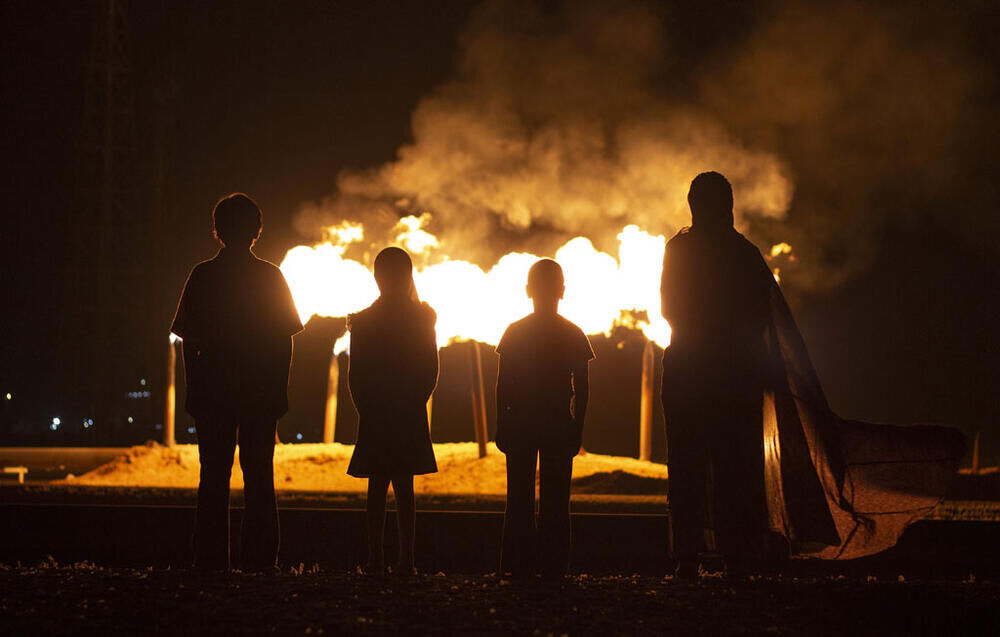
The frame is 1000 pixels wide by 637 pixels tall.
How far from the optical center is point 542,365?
698 cm

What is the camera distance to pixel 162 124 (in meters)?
45.4

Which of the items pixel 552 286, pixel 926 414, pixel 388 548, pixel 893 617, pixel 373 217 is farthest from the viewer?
pixel 926 414

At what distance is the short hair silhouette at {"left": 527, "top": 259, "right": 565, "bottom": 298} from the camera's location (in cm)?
701

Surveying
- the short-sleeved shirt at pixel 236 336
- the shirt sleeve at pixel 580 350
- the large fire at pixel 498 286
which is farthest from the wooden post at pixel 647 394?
the short-sleeved shirt at pixel 236 336

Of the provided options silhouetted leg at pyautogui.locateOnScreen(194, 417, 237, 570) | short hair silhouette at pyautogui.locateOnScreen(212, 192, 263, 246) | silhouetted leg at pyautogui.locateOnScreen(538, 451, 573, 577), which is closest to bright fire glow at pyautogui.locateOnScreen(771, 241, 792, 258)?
silhouetted leg at pyautogui.locateOnScreen(538, 451, 573, 577)

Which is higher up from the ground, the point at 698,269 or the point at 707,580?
the point at 698,269

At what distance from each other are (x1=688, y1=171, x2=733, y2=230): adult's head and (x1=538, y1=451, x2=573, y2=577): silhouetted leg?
1.90 m

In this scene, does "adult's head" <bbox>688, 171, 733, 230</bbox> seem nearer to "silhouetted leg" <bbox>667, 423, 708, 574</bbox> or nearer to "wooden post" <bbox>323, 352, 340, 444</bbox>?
"silhouetted leg" <bbox>667, 423, 708, 574</bbox>

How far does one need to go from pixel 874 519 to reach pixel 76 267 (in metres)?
48.8

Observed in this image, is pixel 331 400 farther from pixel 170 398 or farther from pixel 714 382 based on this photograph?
pixel 714 382

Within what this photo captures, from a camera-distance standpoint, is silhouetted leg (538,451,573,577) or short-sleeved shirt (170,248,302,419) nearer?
short-sleeved shirt (170,248,302,419)

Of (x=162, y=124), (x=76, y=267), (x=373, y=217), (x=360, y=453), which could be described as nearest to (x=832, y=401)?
(x=373, y=217)

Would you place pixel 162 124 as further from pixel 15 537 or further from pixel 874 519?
pixel 874 519

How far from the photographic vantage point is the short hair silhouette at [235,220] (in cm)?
687
